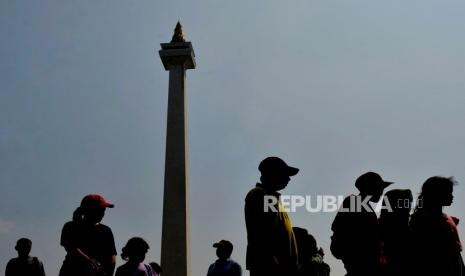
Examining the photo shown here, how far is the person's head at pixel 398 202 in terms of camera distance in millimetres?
4508

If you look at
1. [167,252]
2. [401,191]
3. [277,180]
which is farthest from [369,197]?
[167,252]

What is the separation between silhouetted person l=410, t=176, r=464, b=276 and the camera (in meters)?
4.07

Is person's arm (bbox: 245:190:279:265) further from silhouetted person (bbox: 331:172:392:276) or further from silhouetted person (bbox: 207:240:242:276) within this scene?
silhouetted person (bbox: 207:240:242:276)

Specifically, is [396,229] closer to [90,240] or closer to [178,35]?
[90,240]

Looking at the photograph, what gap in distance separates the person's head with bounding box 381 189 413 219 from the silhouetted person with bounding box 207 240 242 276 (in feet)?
13.9

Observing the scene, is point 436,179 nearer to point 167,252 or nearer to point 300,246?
point 300,246

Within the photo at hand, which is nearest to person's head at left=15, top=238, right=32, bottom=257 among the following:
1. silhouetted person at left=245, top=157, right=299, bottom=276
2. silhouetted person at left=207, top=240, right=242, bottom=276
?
silhouetted person at left=207, top=240, right=242, bottom=276

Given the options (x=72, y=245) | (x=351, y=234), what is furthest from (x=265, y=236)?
(x=72, y=245)

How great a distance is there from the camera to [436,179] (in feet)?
14.1

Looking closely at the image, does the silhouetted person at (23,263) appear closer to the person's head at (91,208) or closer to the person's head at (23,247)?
the person's head at (23,247)

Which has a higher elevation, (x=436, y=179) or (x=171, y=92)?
(x=171, y=92)

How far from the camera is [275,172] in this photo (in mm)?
4309

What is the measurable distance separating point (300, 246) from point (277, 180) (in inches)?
34.6

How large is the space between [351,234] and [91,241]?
2337mm
